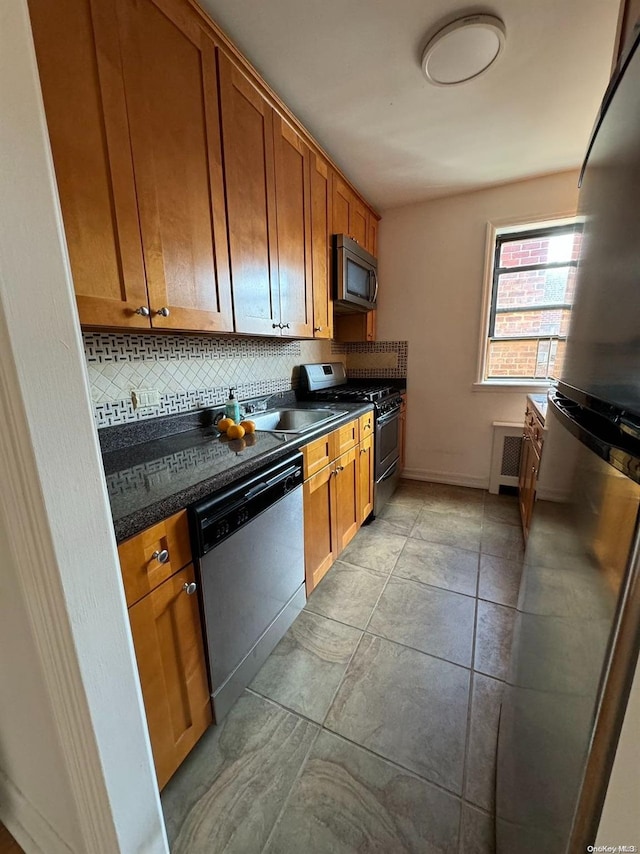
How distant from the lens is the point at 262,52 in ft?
4.69

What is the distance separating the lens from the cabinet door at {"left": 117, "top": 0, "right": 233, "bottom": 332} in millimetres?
1047

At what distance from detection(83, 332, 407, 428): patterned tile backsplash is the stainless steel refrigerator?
58.0 inches

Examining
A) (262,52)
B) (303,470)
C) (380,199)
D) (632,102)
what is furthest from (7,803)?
(380,199)

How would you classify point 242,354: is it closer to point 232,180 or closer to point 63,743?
point 232,180

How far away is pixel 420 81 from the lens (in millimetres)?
1600

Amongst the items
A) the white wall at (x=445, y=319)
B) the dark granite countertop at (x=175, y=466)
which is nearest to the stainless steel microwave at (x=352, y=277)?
the white wall at (x=445, y=319)

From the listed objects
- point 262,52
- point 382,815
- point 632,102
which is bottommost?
point 382,815

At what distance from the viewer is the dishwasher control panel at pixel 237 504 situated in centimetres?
95

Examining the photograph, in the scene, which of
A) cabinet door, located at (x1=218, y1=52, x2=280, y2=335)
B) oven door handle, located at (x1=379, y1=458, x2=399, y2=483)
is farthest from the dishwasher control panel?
oven door handle, located at (x1=379, y1=458, x2=399, y2=483)

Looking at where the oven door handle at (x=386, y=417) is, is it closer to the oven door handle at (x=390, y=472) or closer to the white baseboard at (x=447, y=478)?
the oven door handle at (x=390, y=472)

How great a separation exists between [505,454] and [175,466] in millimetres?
2865

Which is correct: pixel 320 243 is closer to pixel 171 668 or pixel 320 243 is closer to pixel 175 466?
pixel 175 466

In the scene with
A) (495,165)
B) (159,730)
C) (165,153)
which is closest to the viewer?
(159,730)

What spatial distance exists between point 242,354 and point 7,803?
1.93m
